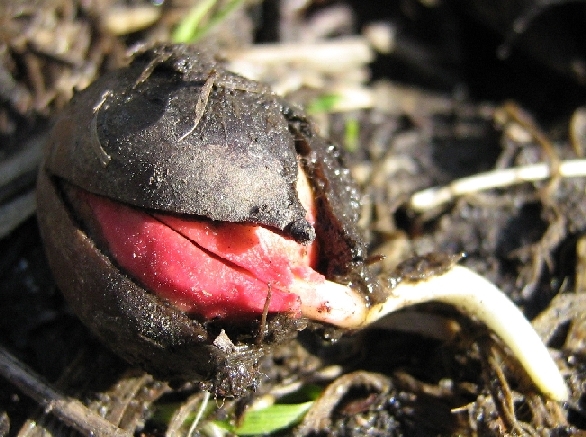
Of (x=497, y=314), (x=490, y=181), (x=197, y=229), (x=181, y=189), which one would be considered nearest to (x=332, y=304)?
(x=197, y=229)

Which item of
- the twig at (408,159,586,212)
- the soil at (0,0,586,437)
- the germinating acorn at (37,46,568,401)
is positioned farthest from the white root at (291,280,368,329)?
the twig at (408,159,586,212)

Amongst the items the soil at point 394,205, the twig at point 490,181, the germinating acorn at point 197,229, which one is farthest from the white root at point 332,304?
the twig at point 490,181

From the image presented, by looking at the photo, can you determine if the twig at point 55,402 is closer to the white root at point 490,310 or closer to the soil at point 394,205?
the soil at point 394,205

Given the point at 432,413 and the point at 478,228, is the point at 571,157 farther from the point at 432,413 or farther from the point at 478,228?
the point at 432,413

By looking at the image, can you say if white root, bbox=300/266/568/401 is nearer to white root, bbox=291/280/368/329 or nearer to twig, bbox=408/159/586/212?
white root, bbox=291/280/368/329

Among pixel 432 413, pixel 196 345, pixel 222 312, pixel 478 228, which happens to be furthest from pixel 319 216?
pixel 478 228
